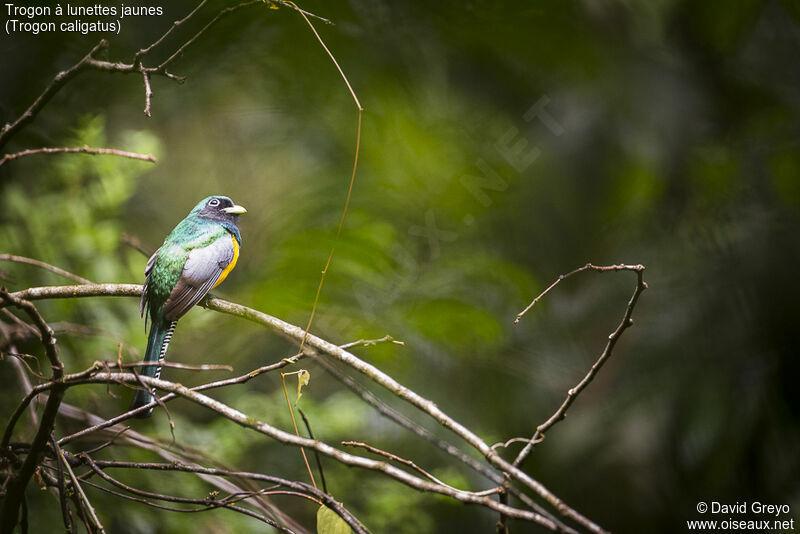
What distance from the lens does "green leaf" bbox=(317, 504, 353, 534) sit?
1032 millimetres

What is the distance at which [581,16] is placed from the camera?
2.81 meters

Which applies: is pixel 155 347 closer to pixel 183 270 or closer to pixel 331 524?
pixel 183 270

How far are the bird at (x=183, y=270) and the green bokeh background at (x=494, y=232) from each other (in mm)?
703

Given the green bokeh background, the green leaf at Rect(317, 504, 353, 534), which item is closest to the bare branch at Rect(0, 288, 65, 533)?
the green leaf at Rect(317, 504, 353, 534)

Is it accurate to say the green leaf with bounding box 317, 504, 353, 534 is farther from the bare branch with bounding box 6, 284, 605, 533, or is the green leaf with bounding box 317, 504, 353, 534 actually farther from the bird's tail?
the bird's tail

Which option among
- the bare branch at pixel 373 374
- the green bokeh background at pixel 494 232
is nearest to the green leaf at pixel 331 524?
the bare branch at pixel 373 374

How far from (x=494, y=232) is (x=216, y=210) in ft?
6.61

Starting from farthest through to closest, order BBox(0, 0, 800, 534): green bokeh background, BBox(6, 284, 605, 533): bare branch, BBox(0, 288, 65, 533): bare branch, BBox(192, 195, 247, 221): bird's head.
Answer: BBox(0, 0, 800, 534): green bokeh background
BBox(192, 195, 247, 221): bird's head
BBox(0, 288, 65, 533): bare branch
BBox(6, 284, 605, 533): bare branch

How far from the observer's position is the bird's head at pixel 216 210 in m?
1.43

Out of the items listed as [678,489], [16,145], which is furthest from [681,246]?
[16,145]

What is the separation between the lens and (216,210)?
1.44 metres

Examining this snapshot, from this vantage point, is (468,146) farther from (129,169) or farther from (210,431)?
(210,431)

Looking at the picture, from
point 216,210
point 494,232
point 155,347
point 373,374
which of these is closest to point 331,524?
point 373,374

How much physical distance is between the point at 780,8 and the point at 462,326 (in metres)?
2.33
